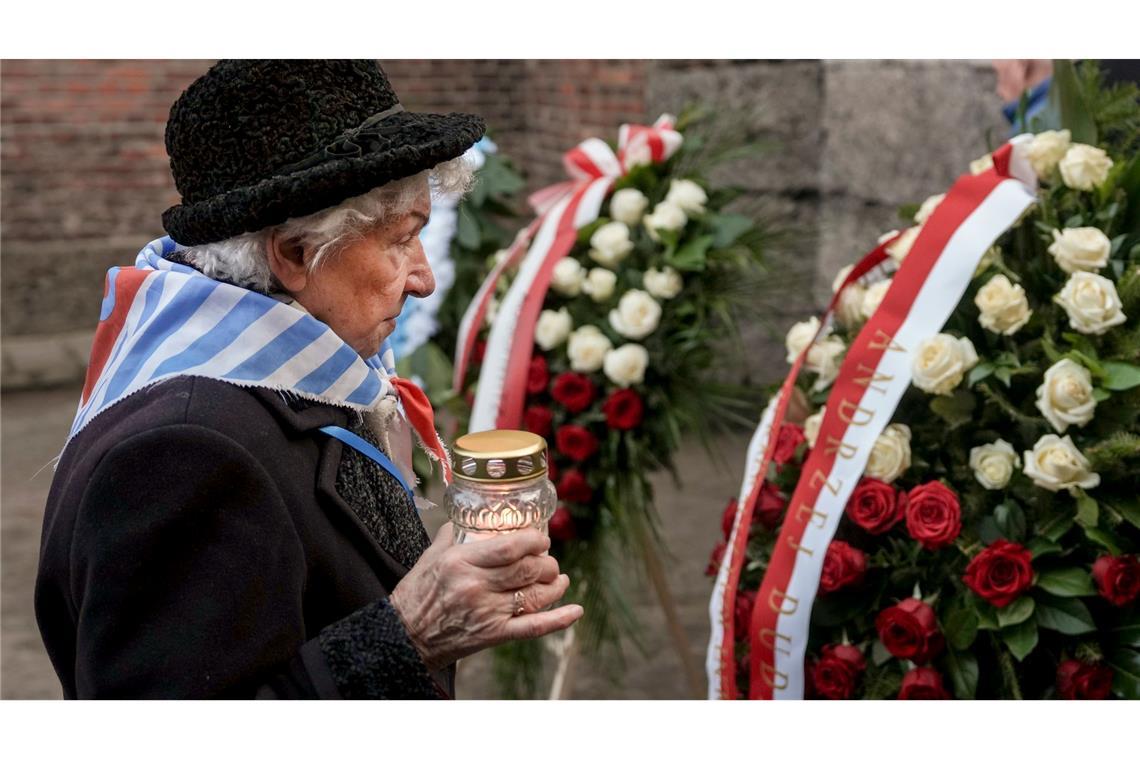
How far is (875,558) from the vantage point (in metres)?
1.96

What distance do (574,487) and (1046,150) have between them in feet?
3.79

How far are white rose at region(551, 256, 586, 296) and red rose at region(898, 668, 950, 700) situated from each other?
1.24m

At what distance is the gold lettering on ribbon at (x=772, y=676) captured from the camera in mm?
2027

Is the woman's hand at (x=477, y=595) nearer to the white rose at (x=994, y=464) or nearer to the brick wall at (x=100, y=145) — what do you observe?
the white rose at (x=994, y=464)

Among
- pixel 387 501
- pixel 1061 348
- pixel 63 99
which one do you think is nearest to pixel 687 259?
pixel 1061 348

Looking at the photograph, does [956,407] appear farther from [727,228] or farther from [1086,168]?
[727,228]

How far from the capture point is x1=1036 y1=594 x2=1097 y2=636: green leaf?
1.79 metres

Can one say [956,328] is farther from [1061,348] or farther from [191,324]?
[191,324]

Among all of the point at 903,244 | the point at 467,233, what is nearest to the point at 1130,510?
the point at 903,244

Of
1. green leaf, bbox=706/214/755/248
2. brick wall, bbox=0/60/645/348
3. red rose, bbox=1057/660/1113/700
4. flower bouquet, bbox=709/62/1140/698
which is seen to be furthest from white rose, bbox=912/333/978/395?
brick wall, bbox=0/60/645/348

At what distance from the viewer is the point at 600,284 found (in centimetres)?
275

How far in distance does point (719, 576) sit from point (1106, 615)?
0.64m

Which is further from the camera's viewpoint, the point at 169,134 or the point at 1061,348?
the point at 1061,348

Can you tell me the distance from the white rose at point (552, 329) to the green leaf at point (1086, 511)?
122 centimetres
